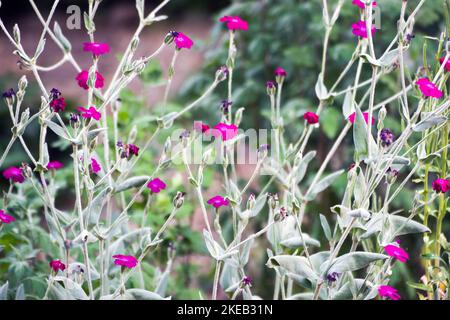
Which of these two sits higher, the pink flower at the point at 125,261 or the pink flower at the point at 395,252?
the pink flower at the point at 395,252

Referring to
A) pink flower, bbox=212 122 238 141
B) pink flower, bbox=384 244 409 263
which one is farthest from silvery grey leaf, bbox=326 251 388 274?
pink flower, bbox=212 122 238 141

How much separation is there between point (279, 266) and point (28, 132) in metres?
2.62

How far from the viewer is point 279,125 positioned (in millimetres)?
1574

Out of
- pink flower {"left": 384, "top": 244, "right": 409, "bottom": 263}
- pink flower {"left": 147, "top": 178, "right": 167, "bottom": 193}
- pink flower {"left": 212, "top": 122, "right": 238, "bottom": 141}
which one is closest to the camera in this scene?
pink flower {"left": 384, "top": 244, "right": 409, "bottom": 263}

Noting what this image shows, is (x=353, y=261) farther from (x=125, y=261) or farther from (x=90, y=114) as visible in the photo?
(x=90, y=114)

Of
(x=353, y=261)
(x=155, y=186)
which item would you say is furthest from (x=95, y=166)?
(x=353, y=261)

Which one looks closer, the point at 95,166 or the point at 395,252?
the point at 395,252

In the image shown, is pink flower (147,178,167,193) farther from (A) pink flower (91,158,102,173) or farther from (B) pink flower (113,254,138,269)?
(B) pink flower (113,254,138,269)

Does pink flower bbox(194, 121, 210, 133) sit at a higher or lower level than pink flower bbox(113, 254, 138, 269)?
higher

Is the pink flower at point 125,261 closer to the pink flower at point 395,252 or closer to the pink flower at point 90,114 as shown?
the pink flower at point 90,114

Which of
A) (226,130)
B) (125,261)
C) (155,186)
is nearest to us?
(125,261)

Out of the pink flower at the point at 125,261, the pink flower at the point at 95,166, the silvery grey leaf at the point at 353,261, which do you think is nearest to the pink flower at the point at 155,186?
the pink flower at the point at 95,166
